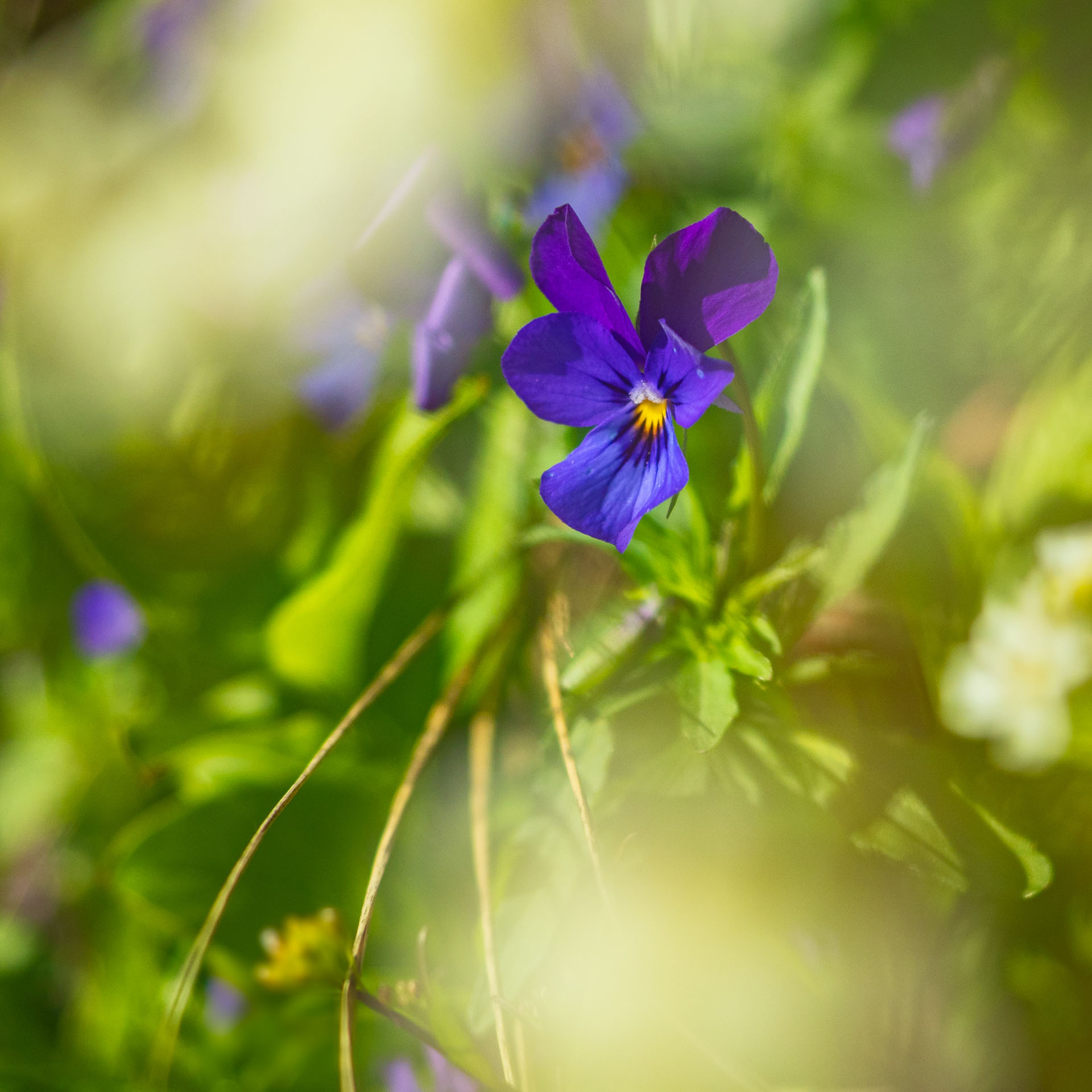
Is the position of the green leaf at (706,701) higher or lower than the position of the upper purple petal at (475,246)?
lower

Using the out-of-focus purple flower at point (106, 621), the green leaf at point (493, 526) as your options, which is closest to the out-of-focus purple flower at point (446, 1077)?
the green leaf at point (493, 526)

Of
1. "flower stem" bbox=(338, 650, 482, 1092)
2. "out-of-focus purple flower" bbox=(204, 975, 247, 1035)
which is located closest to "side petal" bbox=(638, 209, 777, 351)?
"flower stem" bbox=(338, 650, 482, 1092)

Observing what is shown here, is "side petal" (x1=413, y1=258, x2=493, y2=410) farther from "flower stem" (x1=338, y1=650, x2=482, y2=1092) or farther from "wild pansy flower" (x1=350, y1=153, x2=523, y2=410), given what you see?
"flower stem" (x1=338, y1=650, x2=482, y2=1092)

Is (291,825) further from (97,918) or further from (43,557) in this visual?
(43,557)

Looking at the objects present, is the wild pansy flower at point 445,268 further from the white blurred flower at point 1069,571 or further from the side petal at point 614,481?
the white blurred flower at point 1069,571

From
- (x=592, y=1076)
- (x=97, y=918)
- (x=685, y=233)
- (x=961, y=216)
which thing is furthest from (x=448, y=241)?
(x=97, y=918)

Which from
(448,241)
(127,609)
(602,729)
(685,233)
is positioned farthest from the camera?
(127,609)
